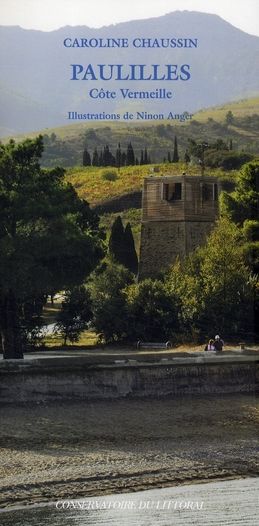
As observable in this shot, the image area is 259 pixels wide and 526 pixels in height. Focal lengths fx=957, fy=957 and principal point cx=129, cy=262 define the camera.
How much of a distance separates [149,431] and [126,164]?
350ft

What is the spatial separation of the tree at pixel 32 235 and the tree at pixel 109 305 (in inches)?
328

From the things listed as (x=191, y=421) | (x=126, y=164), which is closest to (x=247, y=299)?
(x=191, y=421)

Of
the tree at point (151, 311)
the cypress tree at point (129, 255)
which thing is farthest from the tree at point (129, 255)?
the tree at point (151, 311)

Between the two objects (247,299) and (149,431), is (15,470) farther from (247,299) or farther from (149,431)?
(247,299)

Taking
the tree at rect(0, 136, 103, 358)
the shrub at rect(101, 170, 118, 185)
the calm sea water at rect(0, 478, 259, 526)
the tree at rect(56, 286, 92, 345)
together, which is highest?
the shrub at rect(101, 170, 118, 185)

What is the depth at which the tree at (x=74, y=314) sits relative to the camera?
53.8 metres

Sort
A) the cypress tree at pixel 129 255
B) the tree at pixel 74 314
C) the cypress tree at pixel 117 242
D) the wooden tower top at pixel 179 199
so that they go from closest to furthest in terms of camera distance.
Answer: the tree at pixel 74 314
the wooden tower top at pixel 179 199
the cypress tree at pixel 129 255
the cypress tree at pixel 117 242

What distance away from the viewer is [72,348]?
5147 cm

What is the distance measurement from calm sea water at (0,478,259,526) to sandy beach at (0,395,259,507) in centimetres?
54

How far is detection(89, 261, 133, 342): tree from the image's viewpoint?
52812 mm

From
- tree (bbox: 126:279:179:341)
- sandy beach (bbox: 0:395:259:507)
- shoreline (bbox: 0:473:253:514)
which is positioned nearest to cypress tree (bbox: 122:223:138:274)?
tree (bbox: 126:279:179:341)

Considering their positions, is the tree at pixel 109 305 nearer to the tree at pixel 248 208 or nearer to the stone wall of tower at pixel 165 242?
the stone wall of tower at pixel 165 242

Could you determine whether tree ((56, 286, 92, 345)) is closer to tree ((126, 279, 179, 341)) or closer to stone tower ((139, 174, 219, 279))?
tree ((126, 279, 179, 341))

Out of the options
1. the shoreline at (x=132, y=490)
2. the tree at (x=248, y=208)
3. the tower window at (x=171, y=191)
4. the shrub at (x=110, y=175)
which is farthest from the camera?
the shrub at (x=110, y=175)
